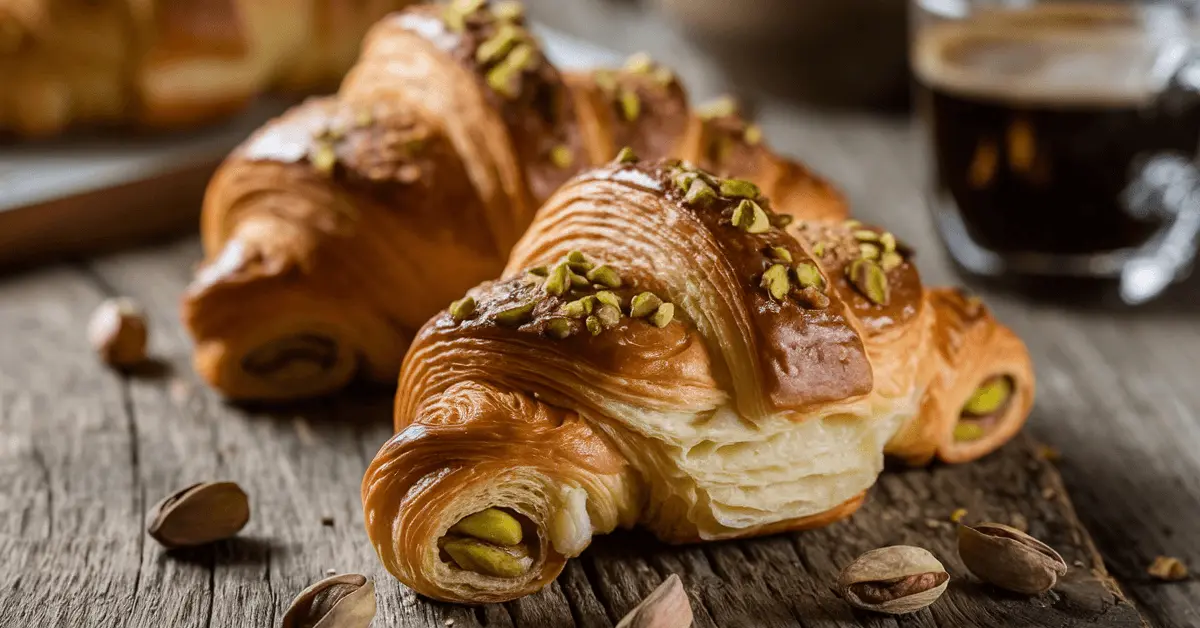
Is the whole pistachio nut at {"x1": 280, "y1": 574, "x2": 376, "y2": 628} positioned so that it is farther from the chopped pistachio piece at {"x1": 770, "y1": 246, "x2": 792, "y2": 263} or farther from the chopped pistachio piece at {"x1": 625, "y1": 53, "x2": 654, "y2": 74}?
the chopped pistachio piece at {"x1": 625, "y1": 53, "x2": 654, "y2": 74}

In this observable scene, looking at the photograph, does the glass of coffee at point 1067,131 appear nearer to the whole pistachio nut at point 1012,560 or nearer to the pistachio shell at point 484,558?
the whole pistachio nut at point 1012,560

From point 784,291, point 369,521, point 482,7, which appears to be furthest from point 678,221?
point 482,7

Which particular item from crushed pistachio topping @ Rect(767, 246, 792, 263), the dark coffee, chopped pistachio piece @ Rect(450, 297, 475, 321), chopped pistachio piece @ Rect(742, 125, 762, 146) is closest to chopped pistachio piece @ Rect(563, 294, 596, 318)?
chopped pistachio piece @ Rect(450, 297, 475, 321)

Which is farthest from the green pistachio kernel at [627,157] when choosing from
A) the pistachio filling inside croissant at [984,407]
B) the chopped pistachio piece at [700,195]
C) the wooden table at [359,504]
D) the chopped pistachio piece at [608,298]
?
the pistachio filling inside croissant at [984,407]

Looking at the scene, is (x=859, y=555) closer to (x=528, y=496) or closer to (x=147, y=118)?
(x=528, y=496)

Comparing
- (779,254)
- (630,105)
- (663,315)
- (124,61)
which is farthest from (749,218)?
(124,61)

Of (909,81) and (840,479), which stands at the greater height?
(840,479)
